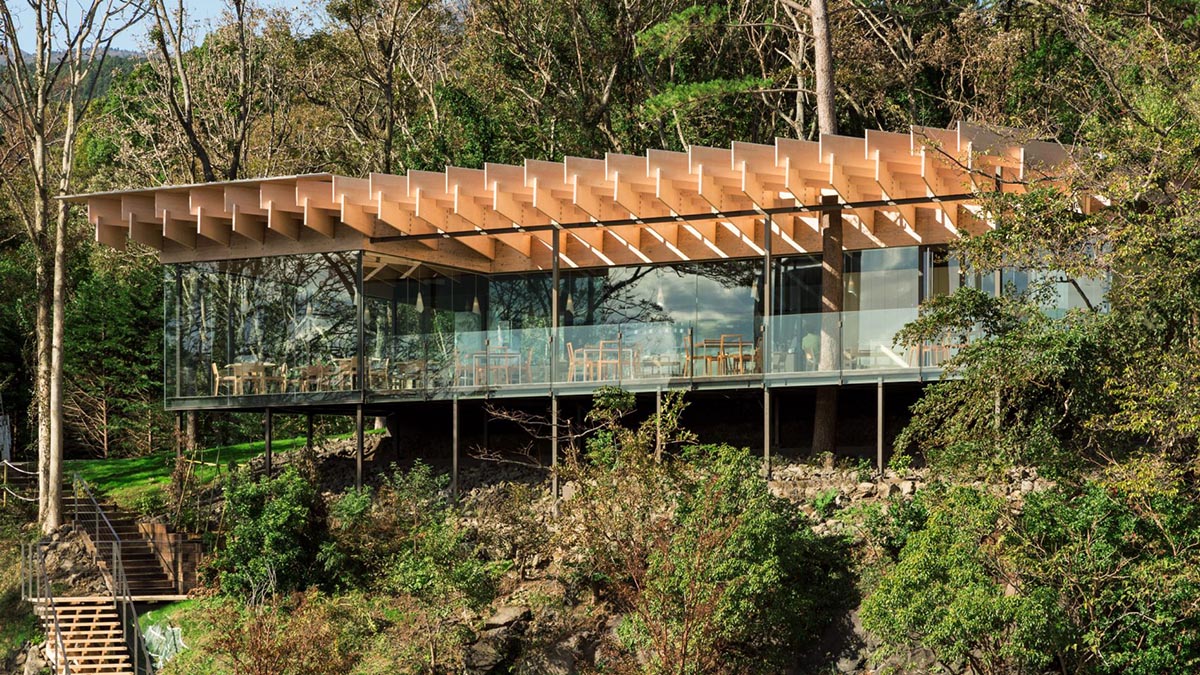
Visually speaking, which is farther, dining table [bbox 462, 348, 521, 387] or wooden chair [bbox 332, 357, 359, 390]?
wooden chair [bbox 332, 357, 359, 390]

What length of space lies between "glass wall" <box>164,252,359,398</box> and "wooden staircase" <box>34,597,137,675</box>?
4.21 metres

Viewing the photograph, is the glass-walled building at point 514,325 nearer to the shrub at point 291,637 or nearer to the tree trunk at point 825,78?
the tree trunk at point 825,78

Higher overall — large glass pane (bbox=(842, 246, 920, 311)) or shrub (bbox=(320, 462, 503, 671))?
large glass pane (bbox=(842, 246, 920, 311))

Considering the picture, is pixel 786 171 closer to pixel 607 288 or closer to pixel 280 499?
pixel 607 288

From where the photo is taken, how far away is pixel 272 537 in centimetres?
1919

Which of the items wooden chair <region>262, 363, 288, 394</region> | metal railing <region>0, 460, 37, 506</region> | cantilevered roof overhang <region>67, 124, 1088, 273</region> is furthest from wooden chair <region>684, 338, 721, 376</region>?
metal railing <region>0, 460, 37, 506</region>

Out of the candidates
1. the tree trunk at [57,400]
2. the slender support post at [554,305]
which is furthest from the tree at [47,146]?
the slender support post at [554,305]

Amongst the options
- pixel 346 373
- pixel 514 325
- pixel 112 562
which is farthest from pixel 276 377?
pixel 514 325

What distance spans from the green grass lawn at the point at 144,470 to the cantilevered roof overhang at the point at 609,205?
4333mm

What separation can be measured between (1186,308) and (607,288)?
426 inches

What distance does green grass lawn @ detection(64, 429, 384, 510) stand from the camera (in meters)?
25.7

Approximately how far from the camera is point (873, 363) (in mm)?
20141

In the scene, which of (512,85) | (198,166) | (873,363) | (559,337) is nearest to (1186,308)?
(873,363)

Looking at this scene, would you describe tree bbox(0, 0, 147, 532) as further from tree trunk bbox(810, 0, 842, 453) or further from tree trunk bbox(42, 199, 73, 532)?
tree trunk bbox(810, 0, 842, 453)
